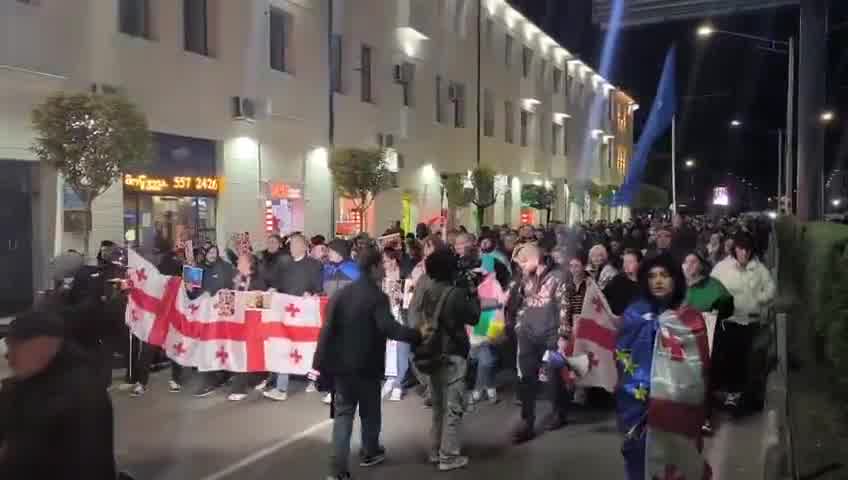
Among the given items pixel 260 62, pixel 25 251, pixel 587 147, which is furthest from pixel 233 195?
pixel 587 147

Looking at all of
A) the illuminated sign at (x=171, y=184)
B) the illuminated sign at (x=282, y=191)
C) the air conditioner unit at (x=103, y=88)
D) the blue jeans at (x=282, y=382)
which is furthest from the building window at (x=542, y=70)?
the blue jeans at (x=282, y=382)

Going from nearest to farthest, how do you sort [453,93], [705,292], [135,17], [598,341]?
1. [598,341]
2. [705,292]
3. [135,17]
4. [453,93]

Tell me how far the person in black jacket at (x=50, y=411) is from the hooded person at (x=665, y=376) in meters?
2.97

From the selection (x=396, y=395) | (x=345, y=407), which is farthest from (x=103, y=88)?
(x=345, y=407)

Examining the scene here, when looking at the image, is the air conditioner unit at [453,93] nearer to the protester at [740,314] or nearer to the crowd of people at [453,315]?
the crowd of people at [453,315]

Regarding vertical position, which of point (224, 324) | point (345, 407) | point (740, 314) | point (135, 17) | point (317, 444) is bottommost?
point (317, 444)

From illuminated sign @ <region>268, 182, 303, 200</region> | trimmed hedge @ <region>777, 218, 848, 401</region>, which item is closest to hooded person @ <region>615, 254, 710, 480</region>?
trimmed hedge @ <region>777, 218, 848, 401</region>

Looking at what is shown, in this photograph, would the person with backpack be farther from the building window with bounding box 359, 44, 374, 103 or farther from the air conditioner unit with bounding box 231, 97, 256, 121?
the building window with bounding box 359, 44, 374, 103

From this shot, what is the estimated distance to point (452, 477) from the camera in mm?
7160

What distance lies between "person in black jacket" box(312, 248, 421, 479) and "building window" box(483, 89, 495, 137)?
34.3 metres

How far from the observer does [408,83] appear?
105 feet

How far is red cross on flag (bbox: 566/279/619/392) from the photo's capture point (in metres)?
7.38

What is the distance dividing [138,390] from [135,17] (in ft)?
35.9

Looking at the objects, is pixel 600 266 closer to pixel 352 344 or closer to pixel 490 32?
pixel 352 344
